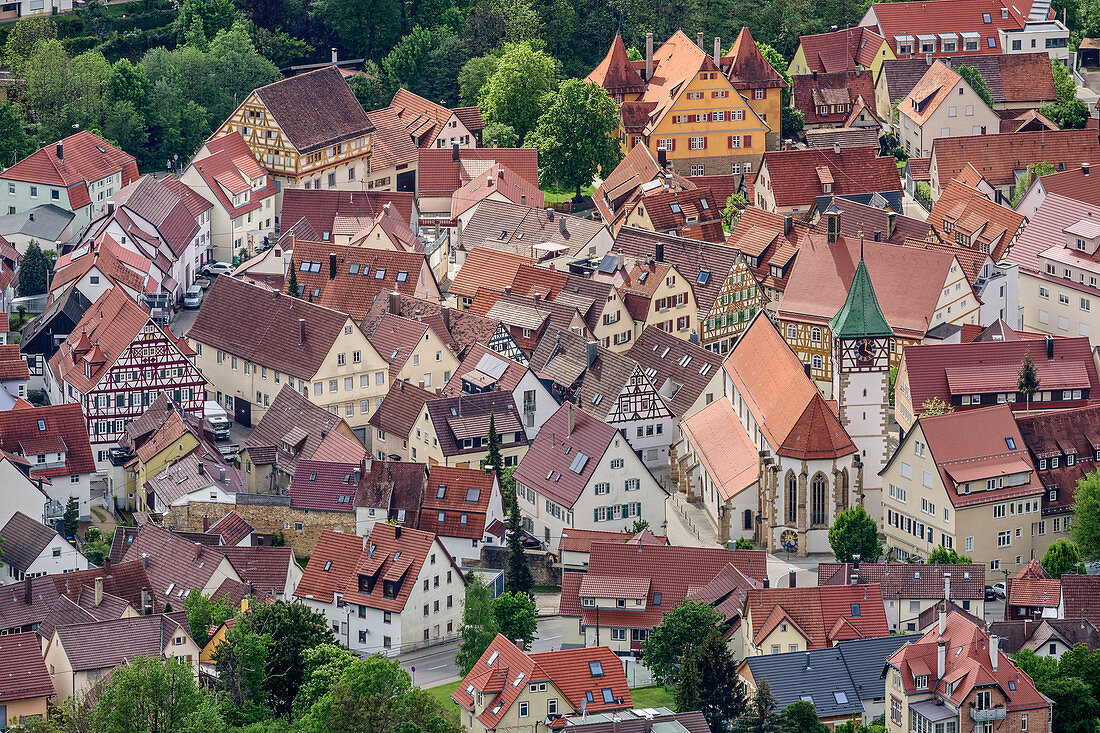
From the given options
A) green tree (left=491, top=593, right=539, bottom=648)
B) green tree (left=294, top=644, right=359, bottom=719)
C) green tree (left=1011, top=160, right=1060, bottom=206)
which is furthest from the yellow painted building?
green tree (left=294, top=644, right=359, bottom=719)

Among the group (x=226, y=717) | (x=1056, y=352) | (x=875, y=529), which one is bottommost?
(x=226, y=717)

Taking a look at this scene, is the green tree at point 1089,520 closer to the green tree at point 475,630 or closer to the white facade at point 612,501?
the white facade at point 612,501

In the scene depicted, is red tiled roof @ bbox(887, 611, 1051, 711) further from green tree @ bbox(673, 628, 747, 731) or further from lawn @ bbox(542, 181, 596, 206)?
lawn @ bbox(542, 181, 596, 206)

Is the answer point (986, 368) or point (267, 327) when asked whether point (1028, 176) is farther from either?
point (267, 327)

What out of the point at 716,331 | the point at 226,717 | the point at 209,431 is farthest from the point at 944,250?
the point at 226,717

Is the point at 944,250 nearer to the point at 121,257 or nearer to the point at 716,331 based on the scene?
the point at 716,331

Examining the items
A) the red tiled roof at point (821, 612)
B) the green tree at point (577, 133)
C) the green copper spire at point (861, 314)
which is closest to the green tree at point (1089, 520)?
the red tiled roof at point (821, 612)
